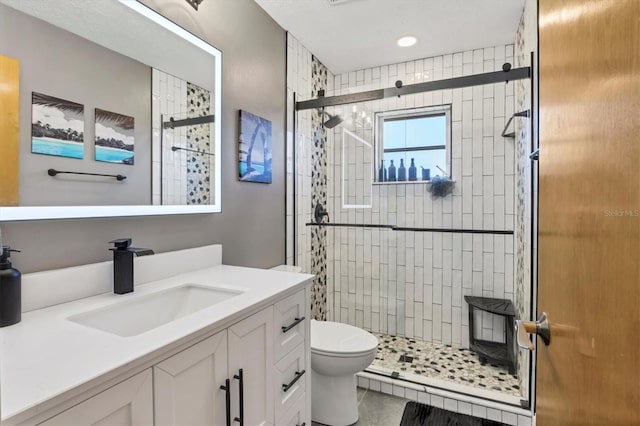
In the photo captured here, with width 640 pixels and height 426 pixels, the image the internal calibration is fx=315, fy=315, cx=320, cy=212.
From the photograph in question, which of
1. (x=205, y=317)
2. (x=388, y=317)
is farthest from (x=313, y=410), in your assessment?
(x=205, y=317)

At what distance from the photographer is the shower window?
2713mm

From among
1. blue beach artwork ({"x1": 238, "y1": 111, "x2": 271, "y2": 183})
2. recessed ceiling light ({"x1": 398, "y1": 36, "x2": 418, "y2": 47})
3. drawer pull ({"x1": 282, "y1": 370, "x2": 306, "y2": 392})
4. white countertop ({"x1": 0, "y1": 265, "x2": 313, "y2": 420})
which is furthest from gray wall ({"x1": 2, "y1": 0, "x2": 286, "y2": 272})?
recessed ceiling light ({"x1": 398, "y1": 36, "x2": 418, "y2": 47})

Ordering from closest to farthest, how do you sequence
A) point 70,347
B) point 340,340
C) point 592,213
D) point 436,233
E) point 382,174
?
1. point 592,213
2. point 70,347
3. point 340,340
4. point 436,233
5. point 382,174

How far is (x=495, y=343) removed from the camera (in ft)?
8.35

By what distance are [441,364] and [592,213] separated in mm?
2221

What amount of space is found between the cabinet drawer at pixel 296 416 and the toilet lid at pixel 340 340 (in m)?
0.45

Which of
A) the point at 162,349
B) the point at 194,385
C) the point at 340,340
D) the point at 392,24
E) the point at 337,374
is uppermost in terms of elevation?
the point at 392,24

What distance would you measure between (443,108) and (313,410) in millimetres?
2504

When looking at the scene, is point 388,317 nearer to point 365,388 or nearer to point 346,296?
point 346,296

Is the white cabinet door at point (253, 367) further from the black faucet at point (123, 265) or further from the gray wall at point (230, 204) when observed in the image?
the gray wall at point (230, 204)

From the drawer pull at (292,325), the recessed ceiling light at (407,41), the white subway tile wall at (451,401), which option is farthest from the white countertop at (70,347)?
the recessed ceiling light at (407,41)

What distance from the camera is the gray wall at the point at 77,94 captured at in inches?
37.1

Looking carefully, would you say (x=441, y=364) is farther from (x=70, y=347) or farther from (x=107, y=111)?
(x=107, y=111)

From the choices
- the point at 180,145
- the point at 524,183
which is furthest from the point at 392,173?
the point at 180,145
